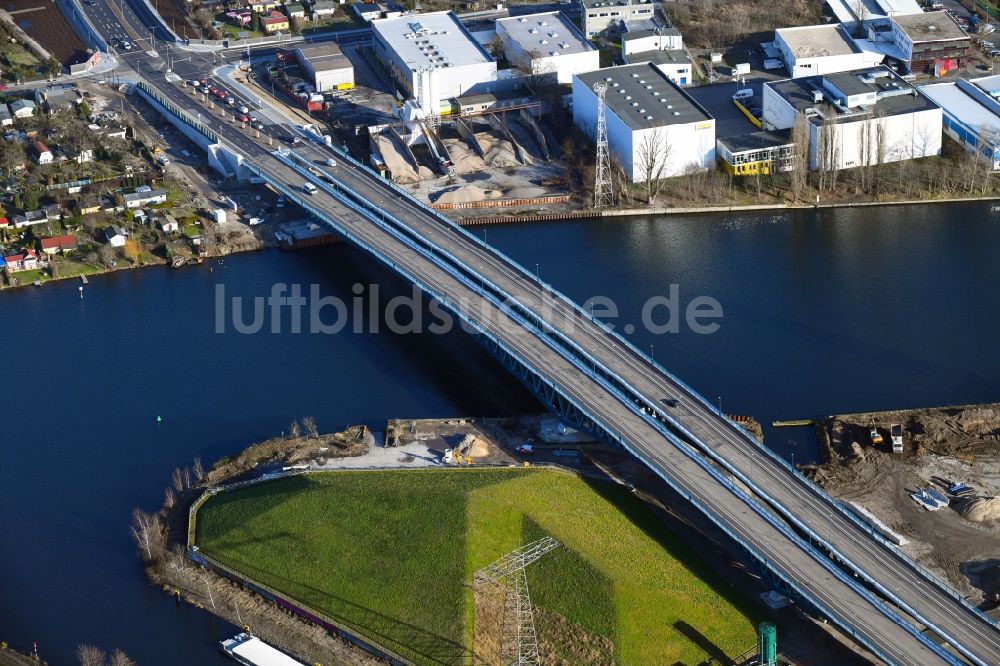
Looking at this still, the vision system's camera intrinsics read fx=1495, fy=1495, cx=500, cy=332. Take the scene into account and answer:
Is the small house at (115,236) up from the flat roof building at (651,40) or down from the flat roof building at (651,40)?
down

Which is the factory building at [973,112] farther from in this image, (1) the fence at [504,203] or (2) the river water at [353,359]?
(1) the fence at [504,203]

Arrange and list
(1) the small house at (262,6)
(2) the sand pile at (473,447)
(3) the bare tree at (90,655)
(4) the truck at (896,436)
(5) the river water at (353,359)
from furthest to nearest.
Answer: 1. (1) the small house at (262,6)
2. (2) the sand pile at (473,447)
3. (4) the truck at (896,436)
4. (5) the river water at (353,359)
5. (3) the bare tree at (90,655)

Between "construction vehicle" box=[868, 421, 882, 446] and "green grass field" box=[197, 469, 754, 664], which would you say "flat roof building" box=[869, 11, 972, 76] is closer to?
"construction vehicle" box=[868, 421, 882, 446]

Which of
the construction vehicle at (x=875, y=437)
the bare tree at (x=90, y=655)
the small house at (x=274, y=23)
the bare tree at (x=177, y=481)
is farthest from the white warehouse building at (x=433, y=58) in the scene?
the bare tree at (x=90, y=655)

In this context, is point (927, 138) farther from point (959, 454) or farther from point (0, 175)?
point (0, 175)

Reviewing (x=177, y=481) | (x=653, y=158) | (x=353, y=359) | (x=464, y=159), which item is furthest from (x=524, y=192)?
(x=177, y=481)

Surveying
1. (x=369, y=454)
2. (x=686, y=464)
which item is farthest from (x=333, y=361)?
(x=686, y=464)
